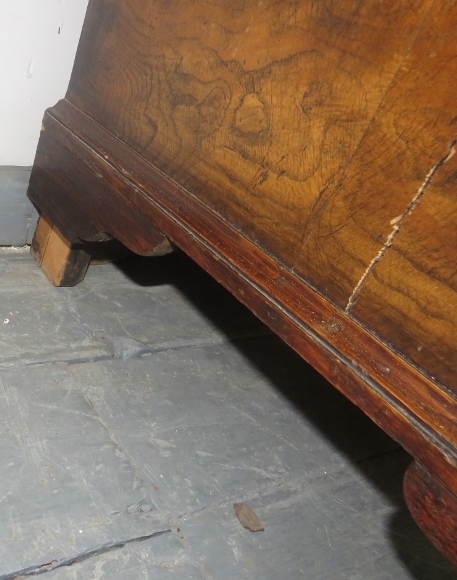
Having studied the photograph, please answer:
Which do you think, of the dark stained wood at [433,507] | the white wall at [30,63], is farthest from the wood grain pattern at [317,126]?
the white wall at [30,63]

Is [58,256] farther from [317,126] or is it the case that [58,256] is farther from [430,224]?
[430,224]

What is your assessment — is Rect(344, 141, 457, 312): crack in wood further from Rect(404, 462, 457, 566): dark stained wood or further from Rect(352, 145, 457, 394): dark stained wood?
Rect(404, 462, 457, 566): dark stained wood

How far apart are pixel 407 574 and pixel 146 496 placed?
0.54 metres

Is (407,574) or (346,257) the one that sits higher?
(346,257)

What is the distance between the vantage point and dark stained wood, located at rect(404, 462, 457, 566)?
0.66 metres

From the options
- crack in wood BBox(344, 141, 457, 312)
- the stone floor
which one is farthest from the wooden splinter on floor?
crack in wood BBox(344, 141, 457, 312)

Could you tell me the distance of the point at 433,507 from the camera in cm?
68

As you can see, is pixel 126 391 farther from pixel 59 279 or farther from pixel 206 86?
pixel 206 86

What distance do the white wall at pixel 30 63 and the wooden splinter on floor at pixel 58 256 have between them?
0.20m

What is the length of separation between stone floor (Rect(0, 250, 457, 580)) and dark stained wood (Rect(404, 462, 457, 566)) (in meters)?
0.37

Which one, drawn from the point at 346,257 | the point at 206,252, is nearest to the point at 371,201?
the point at 346,257

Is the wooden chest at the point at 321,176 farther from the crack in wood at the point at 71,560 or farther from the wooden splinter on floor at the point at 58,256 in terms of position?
the crack in wood at the point at 71,560

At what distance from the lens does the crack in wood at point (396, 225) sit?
2.17ft

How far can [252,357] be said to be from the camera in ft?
5.11
